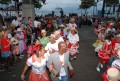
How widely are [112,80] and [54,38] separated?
14.0 feet

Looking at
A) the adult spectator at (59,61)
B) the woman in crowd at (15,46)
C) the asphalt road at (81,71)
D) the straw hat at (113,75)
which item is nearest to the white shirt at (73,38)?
the asphalt road at (81,71)

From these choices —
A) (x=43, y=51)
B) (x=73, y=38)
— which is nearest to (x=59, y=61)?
(x=43, y=51)

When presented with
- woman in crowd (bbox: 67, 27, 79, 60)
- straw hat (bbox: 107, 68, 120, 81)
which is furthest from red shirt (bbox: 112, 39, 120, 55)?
straw hat (bbox: 107, 68, 120, 81)

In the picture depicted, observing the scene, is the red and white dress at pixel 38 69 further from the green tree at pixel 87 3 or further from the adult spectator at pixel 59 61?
the green tree at pixel 87 3

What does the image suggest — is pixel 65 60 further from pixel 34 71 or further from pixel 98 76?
pixel 98 76

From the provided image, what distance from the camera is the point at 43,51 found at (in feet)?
20.3

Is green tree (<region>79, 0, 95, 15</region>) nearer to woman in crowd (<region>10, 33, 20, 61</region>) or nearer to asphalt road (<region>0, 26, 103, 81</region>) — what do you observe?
asphalt road (<region>0, 26, 103, 81</region>)

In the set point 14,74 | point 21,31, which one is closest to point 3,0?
point 21,31

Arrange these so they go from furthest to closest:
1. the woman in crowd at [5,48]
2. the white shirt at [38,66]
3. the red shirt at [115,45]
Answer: the woman in crowd at [5,48], the red shirt at [115,45], the white shirt at [38,66]

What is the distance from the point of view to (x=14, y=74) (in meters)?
9.80

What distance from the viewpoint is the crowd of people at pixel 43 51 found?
5641mm

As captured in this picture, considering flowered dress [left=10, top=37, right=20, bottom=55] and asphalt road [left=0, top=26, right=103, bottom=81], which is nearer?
asphalt road [left=0, top=26, right=103, bottom=81]

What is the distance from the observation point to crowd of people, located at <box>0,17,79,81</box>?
564 cm

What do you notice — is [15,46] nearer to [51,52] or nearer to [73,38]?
[73,38]
